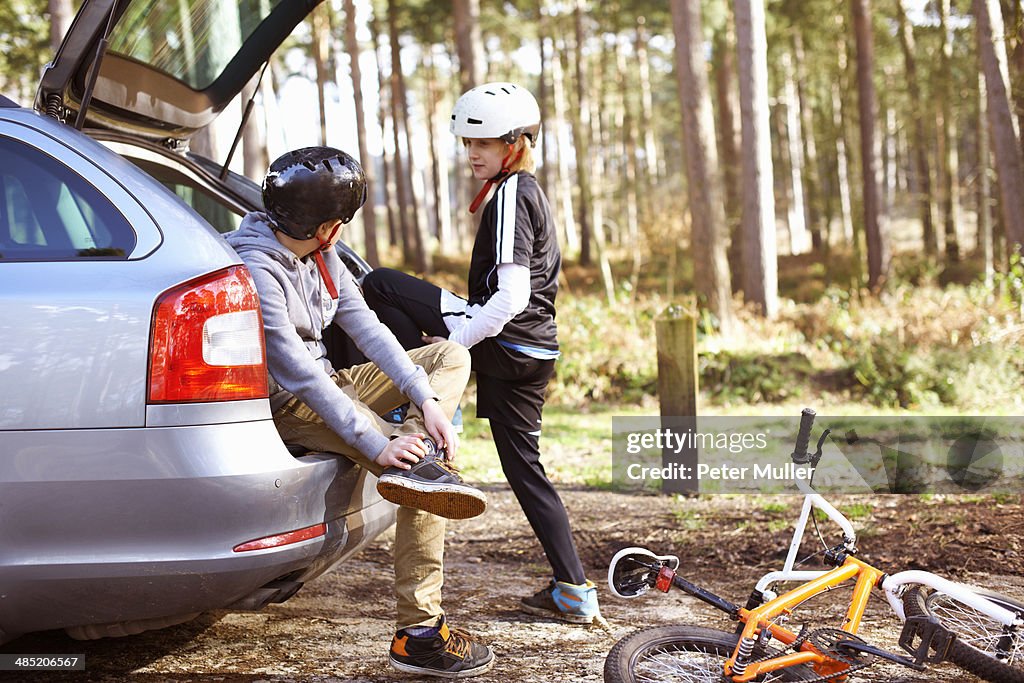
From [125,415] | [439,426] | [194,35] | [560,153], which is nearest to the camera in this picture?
[125,415]

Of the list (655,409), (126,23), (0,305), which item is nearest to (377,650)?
(0,305)

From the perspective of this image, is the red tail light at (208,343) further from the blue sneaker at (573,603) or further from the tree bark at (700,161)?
the tree bark at (700,161)

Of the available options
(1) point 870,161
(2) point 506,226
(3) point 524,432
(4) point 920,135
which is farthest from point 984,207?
(2) point 506,226

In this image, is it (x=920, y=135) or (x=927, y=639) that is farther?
(x=920, y=135)

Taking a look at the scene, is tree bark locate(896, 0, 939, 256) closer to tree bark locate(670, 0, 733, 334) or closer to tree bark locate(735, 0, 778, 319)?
tree bark locate(735, 0, 778, 319)

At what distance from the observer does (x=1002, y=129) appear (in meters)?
12.4

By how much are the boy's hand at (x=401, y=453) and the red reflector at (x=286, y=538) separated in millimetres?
279

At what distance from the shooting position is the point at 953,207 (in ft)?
83.6

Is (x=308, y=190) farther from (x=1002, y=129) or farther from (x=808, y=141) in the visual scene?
(x=808, y=141)

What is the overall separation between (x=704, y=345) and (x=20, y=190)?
30.0 feet

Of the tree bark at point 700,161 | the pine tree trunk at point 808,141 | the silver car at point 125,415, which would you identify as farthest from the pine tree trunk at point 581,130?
the silver car at point 125,415

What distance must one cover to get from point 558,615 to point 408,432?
4.02ft

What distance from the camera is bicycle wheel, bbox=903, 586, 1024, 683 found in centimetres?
305

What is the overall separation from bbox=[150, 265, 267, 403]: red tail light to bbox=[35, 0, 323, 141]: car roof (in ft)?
4.07
